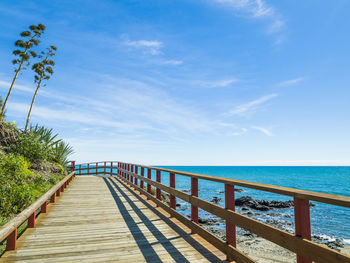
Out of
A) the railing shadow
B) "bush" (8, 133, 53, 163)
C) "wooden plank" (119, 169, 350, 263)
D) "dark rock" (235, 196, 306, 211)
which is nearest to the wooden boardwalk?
the railing shadow

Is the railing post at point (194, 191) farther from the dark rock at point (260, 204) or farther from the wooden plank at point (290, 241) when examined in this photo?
the dark rock at point (260, 204)

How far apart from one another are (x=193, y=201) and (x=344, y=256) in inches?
128

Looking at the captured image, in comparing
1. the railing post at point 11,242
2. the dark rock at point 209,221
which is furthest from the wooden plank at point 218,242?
the dark rock at point 209,221

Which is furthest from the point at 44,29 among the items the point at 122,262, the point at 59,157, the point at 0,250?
the point at 122,262

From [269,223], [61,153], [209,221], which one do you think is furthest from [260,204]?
[61,153]

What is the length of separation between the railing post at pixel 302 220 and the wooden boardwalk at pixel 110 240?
61.9 inches

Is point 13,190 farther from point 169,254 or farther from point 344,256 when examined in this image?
point 344,256

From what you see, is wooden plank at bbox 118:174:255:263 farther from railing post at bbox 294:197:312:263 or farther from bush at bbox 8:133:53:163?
bush at bbox 8:133:53:163

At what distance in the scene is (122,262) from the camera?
376 cm

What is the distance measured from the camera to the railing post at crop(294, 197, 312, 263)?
2.59 meters

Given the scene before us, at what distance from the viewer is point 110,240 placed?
15.8 ft

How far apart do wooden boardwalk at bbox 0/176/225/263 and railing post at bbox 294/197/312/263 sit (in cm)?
157

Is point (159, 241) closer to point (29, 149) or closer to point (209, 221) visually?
point (29, 149)

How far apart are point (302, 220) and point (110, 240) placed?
11.8 ft
